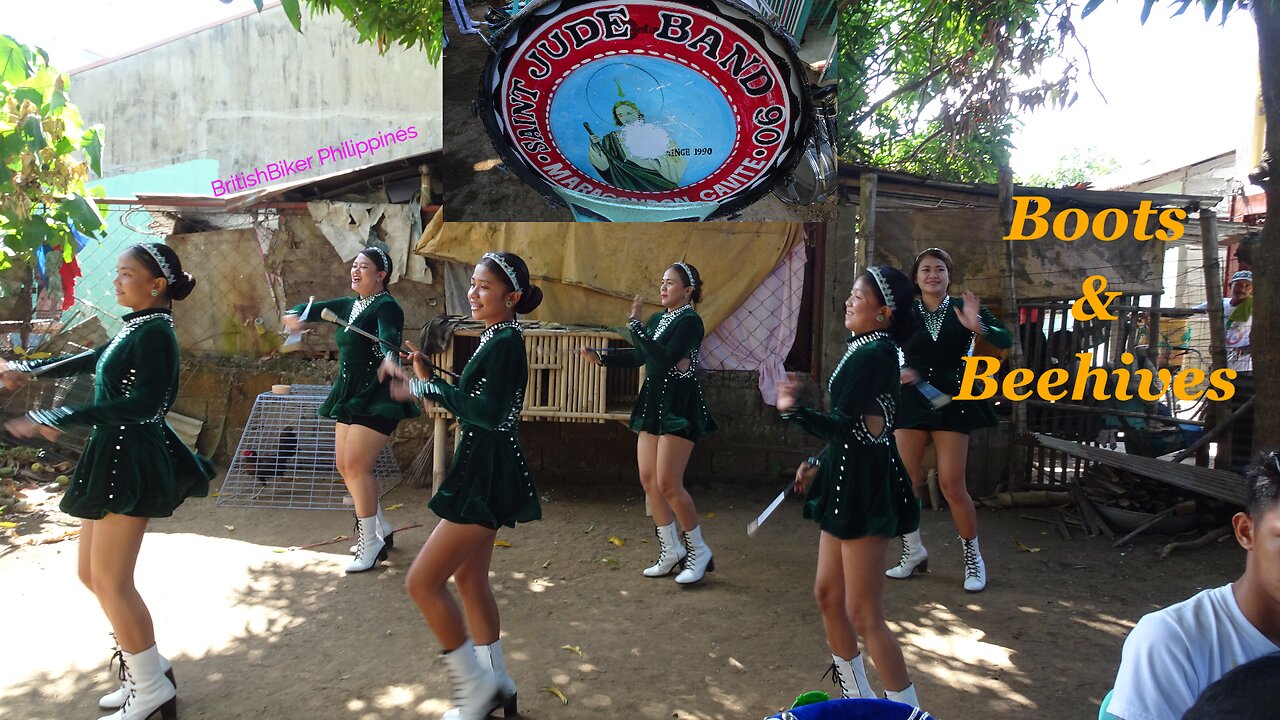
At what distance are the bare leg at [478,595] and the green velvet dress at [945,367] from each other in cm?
250

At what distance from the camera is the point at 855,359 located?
2.93 meters

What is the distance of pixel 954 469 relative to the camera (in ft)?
14.7

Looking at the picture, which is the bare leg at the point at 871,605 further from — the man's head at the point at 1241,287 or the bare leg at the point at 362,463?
the man's head at the point at 1241,287

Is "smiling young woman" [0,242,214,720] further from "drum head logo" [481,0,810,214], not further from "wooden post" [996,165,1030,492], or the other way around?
"wooden post" [996,165,1030,492]

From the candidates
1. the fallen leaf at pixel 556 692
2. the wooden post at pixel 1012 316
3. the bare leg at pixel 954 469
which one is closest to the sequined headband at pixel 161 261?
Answer: the fallen leaf at pixel 556 692

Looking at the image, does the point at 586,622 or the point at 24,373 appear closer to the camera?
the point at 24,373

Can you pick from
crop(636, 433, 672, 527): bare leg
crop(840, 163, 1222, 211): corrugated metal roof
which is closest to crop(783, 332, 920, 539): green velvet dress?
crop(636, 433, 672, 527): bare leg

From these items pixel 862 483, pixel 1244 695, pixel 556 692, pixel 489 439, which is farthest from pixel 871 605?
pixel 1244 695

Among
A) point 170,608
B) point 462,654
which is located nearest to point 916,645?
point 462,654

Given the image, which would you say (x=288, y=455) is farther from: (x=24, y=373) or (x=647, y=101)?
(x=647, y=101)

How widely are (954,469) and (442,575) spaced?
2.82 metres

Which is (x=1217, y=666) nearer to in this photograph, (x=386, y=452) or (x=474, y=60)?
(x=474, y=60)

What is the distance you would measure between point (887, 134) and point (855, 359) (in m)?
7.19

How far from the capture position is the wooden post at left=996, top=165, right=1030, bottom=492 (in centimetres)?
618
